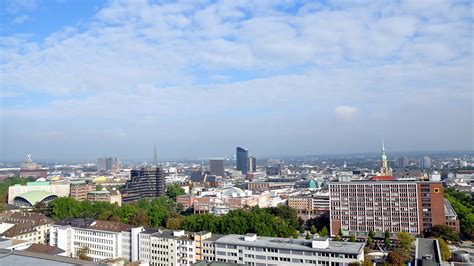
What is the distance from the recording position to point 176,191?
189 feet

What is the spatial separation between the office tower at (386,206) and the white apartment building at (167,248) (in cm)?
1382

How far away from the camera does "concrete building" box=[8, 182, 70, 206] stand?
47.3 metres

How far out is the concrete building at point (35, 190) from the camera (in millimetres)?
47344

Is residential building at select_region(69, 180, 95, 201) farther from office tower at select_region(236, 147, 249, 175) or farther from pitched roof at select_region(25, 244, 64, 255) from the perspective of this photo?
office tower at select_region(236, 147, 249, 175)

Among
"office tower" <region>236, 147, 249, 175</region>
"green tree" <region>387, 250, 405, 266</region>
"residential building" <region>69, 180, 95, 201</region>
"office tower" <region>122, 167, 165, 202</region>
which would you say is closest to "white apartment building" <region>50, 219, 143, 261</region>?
"green tree" <region>387, 250, 405, 266</region>

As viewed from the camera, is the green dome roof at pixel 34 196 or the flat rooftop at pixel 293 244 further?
the green dome roof at pixel 34 196

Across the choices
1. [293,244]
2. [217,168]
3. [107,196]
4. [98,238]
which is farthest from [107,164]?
[293,244]

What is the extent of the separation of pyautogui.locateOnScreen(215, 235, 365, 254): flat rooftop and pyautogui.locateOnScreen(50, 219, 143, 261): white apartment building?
5815mm

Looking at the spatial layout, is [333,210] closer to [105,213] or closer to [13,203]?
[105,213]

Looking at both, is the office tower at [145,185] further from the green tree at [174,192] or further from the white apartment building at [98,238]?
the white apartment building at [98,238]

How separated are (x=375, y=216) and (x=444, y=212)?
4.74 m

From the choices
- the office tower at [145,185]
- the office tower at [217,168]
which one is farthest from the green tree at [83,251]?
the office tower at [217,168]

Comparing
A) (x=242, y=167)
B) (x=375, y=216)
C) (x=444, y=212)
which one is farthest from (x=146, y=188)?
(x=242, y=167)

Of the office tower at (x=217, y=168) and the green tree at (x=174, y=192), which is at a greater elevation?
the office tower at (x=217, y=168)
